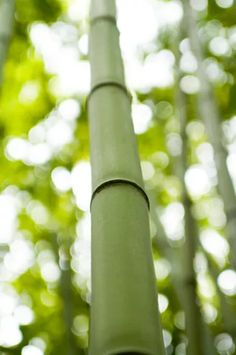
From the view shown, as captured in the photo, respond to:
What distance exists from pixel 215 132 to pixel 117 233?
1393mm

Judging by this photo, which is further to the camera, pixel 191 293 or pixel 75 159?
pixel 75 159

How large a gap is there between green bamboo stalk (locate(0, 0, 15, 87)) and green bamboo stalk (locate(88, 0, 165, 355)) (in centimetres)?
79

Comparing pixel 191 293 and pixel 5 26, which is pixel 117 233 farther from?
pixel 5 26

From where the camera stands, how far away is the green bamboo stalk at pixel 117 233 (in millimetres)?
791

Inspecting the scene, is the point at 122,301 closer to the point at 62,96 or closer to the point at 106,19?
the point at 106,19

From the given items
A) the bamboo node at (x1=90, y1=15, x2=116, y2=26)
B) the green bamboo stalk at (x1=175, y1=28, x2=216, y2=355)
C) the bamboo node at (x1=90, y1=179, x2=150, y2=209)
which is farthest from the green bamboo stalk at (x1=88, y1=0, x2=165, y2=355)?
the green bamboo stalk at (x1=175, y1=28, x2=216, y2=355)

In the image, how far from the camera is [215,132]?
7.23ft

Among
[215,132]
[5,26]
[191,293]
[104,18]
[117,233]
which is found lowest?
[117,233]

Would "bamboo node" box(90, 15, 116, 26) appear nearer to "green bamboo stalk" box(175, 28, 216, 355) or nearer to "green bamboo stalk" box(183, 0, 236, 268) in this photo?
"green bamboo stalk" box(175, 28, 216, 355)

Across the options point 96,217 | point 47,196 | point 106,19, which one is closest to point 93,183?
point 96,217

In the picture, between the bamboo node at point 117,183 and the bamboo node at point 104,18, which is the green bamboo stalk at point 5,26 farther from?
the bamboo node at point 117,183

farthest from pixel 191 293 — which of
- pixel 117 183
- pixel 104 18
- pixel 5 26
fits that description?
pixel 5 26

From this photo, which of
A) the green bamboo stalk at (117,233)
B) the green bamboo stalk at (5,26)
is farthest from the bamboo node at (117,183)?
the green bamboo stalk at (5,26)

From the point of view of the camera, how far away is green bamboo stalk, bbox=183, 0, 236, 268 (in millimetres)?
1852
